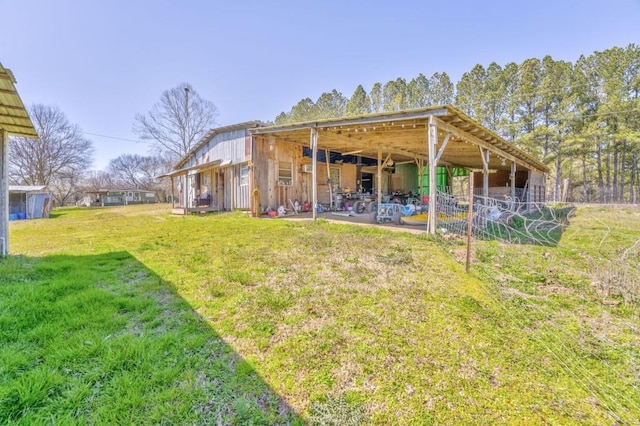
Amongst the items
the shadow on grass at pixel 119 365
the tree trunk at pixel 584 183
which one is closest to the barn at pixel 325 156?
the shadow on grass at pixel 119 365

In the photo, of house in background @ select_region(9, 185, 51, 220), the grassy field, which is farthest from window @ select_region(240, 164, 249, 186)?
house in background @ select_region(9, 185, 51, 220)

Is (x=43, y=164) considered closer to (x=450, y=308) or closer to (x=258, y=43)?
(x=258, y=43)

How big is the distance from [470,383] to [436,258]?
2.80m

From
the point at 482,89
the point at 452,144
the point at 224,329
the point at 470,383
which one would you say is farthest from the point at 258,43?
the point at 482,89

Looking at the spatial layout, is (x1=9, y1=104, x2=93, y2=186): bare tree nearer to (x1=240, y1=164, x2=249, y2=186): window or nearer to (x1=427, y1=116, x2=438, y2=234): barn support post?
(x1=240, y1=164, x2=249, y2=186): window

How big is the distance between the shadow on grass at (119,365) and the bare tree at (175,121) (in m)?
24.8

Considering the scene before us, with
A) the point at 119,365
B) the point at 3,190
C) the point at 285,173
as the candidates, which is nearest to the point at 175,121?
the point at 285,173

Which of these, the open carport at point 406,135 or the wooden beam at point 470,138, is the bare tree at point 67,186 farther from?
the wooden beam at point 470,138

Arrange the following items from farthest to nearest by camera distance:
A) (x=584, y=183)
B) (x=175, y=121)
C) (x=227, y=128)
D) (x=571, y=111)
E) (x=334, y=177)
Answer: (x=175, y=121), (x=584, y=183), (x=571, y=111), (x=334, y=177), (x=227, y=128)

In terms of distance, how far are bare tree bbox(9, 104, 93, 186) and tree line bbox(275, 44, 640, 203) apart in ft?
113

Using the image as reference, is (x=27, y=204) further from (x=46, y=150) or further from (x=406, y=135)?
(x=406, y=135)

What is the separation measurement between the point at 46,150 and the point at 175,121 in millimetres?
14544

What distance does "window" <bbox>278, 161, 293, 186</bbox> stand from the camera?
1116 centimetres

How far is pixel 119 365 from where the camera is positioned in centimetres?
176
